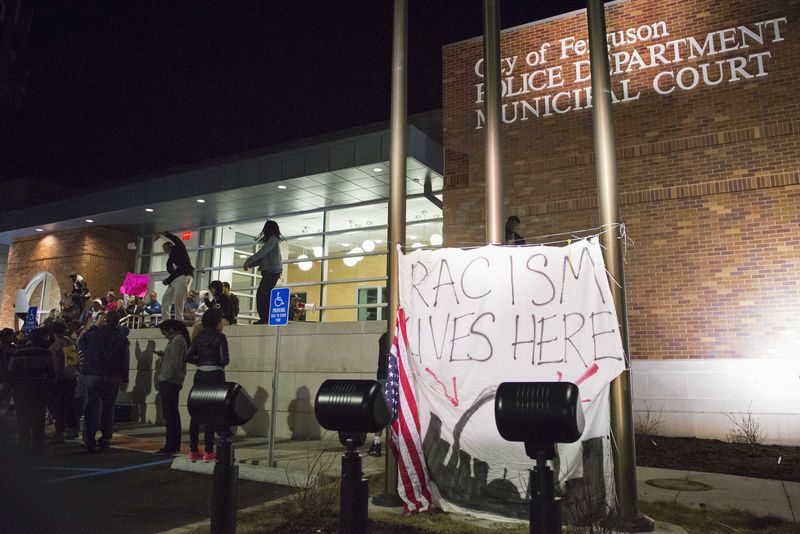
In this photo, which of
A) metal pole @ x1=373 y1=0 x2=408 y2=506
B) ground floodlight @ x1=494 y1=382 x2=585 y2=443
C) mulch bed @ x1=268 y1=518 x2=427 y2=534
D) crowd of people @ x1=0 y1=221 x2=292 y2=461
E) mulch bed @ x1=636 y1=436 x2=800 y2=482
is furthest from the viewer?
crowd of people @ x1=0 y1=221 x2=292 y2=461

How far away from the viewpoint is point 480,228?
38.0ft

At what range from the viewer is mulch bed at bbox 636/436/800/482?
6.67m

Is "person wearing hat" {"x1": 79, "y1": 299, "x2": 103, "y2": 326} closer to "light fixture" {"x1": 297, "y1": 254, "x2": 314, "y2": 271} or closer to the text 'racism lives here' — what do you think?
"light fixture" {"x1": 297, "y1": 254, "x2": 314, "y2": 271}

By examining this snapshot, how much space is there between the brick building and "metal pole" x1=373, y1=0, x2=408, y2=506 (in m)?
5.84

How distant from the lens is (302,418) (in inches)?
378

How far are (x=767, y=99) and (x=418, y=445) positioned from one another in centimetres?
890

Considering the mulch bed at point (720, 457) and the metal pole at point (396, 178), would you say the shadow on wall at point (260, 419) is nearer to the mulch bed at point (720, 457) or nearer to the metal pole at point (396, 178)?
the metal pole at point (396, 178)

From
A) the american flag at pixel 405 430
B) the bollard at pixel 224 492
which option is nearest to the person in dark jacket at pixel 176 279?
the american flag at pixel 405 430

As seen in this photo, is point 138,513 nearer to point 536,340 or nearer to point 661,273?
point 536,340

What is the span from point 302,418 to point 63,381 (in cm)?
420

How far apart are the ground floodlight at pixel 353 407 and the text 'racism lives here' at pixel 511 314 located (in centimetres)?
237

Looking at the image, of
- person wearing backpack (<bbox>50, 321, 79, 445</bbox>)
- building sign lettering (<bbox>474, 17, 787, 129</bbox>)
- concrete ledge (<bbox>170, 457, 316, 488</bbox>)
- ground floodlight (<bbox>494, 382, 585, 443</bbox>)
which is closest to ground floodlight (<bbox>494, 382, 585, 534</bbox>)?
ground floodlight (<bbox>494, 382, 585, 443</bbox>)

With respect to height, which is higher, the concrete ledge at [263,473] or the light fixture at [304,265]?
the light fixture at [304,265]

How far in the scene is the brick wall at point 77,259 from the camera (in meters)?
19.8
